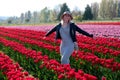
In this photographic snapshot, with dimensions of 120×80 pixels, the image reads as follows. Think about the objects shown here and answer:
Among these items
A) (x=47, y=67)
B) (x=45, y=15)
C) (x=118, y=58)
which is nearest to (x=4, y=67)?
(x=47, y=67)

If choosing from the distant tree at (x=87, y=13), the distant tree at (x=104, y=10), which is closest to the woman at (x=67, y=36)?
the distant tree at (x=87, y=13)

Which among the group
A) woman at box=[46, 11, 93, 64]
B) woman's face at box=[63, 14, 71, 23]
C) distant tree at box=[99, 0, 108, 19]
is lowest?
distant tree at box=[99, 0, 108, 19]

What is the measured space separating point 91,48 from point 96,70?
11.5 feet

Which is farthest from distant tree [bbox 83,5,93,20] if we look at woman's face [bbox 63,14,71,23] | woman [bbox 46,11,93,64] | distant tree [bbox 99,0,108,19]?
woman's face [bbox 63,14,71,23]

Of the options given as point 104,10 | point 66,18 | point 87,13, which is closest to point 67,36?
point 66,18

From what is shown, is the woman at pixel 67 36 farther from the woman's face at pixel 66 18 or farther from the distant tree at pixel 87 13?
the distant tree at pixel 87 13

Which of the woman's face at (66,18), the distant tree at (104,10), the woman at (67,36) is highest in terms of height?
the woman's face at (66,18)

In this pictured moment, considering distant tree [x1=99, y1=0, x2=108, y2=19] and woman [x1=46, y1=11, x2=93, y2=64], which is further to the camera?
distant tree [x1=99, y1=0, x2=108, y2=19]

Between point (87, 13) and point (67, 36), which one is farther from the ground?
point (67, 36)

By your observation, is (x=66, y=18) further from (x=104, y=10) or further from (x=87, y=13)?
(x=104, y=10)

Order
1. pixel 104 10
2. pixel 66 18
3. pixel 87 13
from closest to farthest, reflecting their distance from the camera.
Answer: pixel 66 18 → pixel 87 13 → pixel 104 10

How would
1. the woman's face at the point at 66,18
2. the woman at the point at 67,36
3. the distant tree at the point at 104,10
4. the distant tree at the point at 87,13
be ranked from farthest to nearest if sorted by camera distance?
the distant tree at the point at 104,10 → the distant tree at the point at 87,13 → the woman at the point at 67,36 → the woman's face at the point at 66,18

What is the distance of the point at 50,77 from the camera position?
29.5 ft

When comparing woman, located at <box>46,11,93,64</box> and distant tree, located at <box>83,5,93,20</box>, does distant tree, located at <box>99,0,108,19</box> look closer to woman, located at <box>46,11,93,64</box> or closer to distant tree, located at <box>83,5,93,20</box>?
distant tree, located at <box>83,5,93,20</box>
